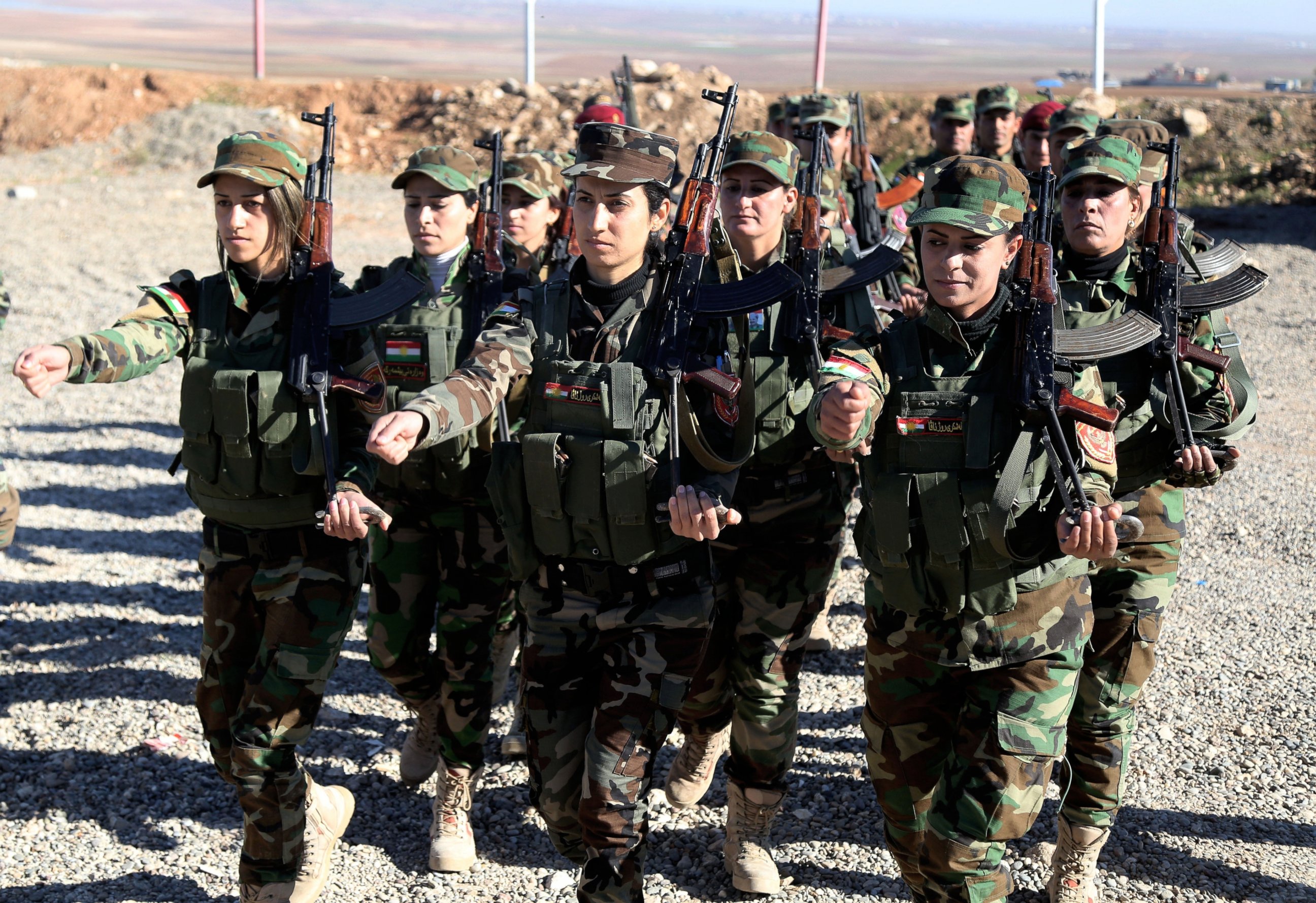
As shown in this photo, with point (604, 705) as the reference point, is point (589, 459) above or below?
above

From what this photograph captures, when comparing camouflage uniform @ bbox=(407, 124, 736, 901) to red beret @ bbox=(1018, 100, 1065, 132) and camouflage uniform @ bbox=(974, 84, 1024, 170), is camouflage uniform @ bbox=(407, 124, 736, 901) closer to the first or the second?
red beret @ bbox=(1018, 100, 1065, 132)

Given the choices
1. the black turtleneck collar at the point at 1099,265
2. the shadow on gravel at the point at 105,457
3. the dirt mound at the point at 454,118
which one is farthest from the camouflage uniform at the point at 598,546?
the dirt mound at the point at 454,118

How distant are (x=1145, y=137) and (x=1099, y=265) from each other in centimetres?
85

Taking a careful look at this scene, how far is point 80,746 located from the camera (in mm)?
5527

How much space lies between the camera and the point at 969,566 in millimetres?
3639

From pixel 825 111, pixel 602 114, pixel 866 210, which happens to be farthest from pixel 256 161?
pixel 866 210

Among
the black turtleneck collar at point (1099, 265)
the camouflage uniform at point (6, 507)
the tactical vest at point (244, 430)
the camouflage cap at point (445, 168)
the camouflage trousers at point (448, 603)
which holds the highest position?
the camouflage cap at point (445, 168)

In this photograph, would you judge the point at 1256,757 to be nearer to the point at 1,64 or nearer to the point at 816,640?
the point at 816,640

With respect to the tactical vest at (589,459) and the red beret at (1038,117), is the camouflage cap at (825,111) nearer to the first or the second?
the red beret at (1038,117)

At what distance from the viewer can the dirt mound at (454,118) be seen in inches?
858

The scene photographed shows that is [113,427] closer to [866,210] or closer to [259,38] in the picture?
[866,210]

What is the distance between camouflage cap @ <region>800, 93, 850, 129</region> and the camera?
7.70 m

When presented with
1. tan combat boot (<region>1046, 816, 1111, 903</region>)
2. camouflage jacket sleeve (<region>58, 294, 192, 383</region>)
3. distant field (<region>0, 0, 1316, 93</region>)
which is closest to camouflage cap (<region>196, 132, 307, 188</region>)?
camouflage jacket sleeve (<region>58, 294, 192, 383</region>)

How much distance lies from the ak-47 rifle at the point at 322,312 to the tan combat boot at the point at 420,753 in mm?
1384
